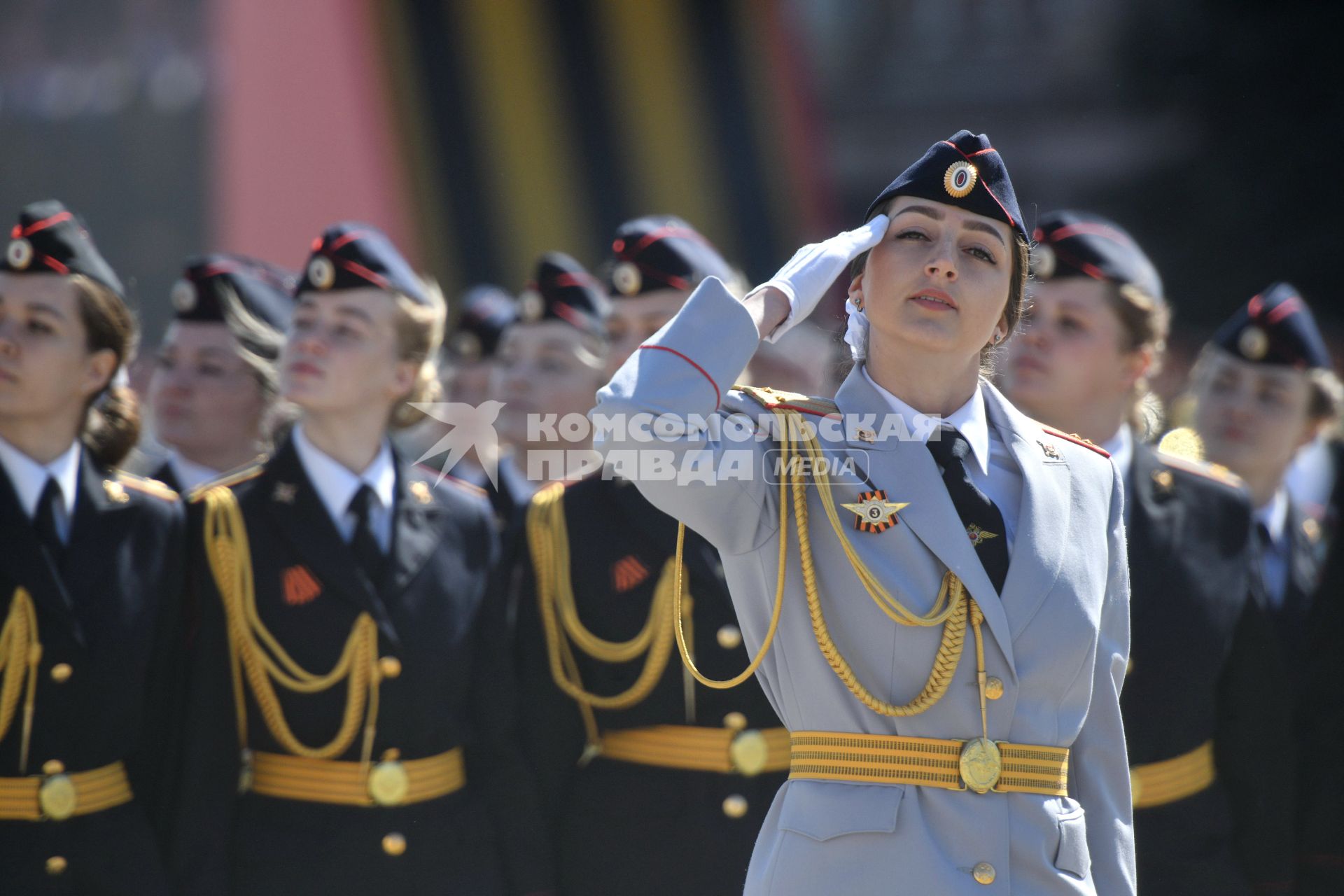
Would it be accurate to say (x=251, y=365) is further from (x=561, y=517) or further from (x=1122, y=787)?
(x=1122, y=787)

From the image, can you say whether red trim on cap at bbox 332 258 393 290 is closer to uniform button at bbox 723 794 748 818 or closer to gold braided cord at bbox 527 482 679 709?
gold braided cord at bbox 527 482 679 709

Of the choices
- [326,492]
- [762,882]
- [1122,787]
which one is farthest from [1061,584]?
[326,492]

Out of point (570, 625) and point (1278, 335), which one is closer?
point (570, 625)

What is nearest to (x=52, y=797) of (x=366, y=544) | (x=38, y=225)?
(x=366, y=544)

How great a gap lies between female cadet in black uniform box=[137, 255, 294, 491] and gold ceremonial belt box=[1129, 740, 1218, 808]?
2872mm

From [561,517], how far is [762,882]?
1.70 m

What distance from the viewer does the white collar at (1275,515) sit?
5.43 metres

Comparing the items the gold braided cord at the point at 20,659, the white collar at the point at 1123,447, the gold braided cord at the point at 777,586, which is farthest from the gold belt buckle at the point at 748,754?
the gold braided cord at the point at 20,659

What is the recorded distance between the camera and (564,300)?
5762mm

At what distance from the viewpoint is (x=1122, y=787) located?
2855 millimetres

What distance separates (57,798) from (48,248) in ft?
4.46

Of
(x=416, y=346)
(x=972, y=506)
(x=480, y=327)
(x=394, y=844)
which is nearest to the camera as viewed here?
(x=972, y=506)

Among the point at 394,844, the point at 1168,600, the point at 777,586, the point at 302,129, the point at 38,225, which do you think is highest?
the point at 302,129

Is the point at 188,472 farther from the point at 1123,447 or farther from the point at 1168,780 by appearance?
the point at 1168,780
